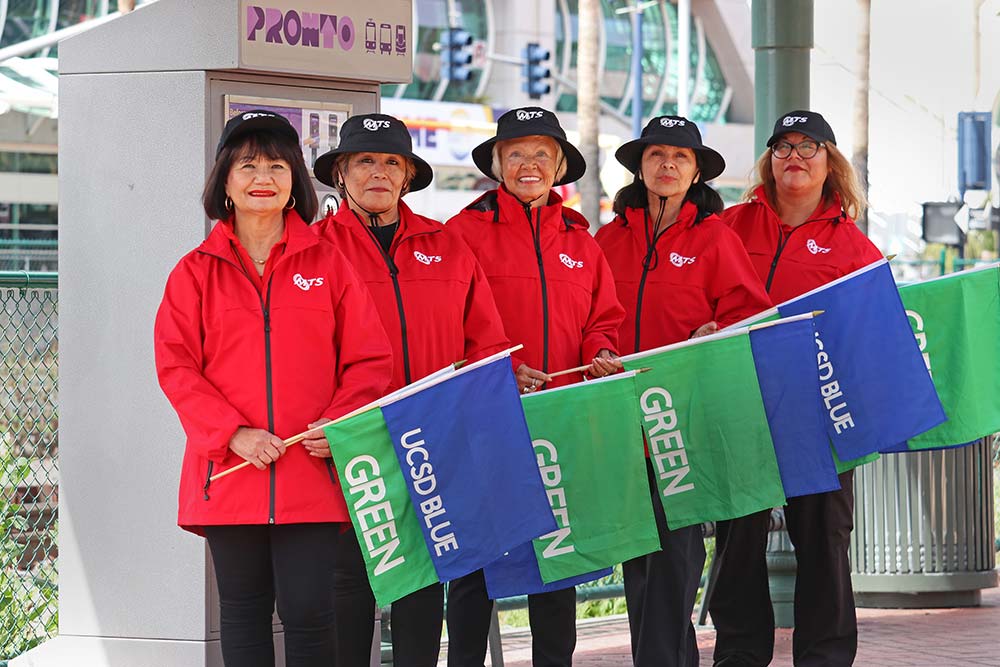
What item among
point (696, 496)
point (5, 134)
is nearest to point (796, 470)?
point (696, 496)

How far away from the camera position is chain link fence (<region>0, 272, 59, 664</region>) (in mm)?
7094

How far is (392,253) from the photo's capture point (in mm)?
5531

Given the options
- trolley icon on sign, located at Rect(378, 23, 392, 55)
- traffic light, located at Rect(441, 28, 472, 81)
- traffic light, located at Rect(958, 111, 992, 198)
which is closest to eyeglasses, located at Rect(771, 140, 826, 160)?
trolley icon on sign, located at Rect(378, 23, 392, 55)

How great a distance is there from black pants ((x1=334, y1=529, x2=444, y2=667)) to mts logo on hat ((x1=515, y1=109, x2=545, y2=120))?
1.71m

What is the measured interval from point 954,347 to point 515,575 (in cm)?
240

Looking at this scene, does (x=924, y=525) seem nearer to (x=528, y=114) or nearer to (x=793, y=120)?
(x=793, y=120)

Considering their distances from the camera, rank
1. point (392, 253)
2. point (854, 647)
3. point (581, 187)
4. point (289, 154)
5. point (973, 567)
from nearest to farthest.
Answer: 1. point (289, 154)
2. point (392, 253)
3. point (854, 647)
4. point (973, 567)
5. point (581, 187)

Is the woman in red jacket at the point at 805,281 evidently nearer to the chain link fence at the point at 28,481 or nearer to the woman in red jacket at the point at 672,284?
the woman in red jacket at the point at 672,284

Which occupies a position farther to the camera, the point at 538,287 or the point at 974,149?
the point at 974,149

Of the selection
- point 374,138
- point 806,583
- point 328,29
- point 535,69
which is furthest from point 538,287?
point 535,69

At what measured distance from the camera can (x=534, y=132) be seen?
5.85 m

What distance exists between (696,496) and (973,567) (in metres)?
3.33

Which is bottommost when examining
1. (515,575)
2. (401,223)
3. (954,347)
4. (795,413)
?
(515,575)

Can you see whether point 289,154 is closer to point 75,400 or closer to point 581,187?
point 75,400
